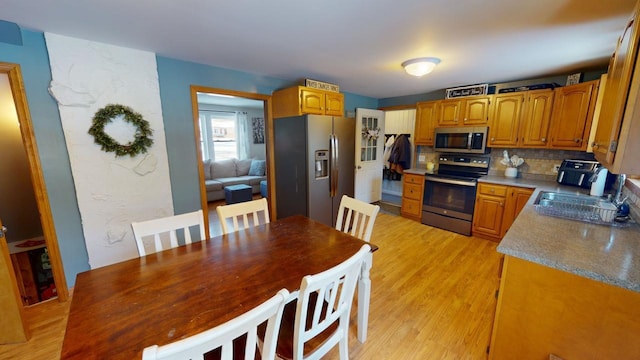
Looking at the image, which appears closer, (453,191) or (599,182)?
(599,182)

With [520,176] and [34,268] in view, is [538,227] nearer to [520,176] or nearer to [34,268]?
[520,176]

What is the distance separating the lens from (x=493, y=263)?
2.74m

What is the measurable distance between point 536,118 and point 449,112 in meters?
1.05

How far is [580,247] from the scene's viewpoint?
127cm

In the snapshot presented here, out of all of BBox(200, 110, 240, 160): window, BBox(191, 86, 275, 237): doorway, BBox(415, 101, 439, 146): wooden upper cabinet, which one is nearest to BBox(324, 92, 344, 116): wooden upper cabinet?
BBox(415, 101, 439, 146): wooden upper cabinet

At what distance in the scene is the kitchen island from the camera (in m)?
1.05

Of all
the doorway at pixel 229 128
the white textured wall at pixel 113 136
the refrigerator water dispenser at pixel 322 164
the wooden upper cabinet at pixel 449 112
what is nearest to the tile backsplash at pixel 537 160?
the wooden upper cabinet at pixel 449 112

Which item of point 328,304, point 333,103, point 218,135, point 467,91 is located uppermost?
point 467,91

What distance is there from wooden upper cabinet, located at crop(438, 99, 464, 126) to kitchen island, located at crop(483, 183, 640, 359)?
2.54 metres

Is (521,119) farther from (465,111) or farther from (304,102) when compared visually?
(304,102)

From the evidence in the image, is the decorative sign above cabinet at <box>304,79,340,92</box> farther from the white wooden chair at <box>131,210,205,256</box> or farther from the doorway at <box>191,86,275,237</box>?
the doorway at <box>191,86,275,237</box>

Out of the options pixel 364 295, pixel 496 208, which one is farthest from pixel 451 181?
pixel 364 295

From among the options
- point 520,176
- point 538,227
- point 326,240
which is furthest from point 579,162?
point 326,240

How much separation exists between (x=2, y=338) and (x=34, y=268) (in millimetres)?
960
